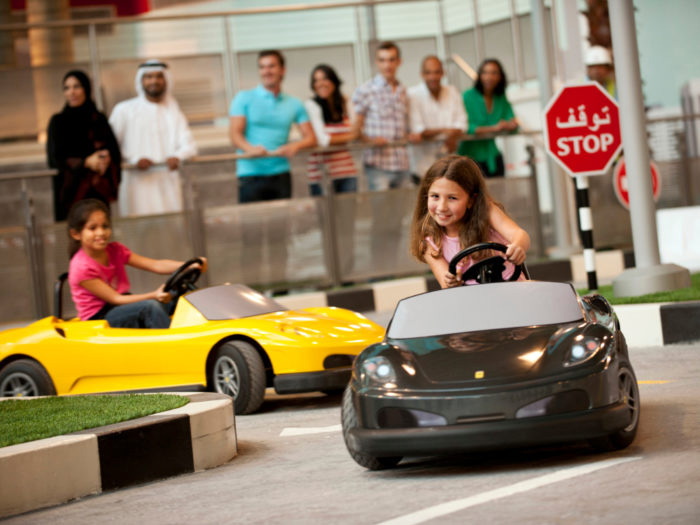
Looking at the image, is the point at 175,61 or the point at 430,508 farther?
the point at 175,61

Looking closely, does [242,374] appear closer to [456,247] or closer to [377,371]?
[456,247]

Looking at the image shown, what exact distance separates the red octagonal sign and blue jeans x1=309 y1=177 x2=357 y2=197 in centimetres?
368

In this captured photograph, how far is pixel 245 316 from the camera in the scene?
305 inches

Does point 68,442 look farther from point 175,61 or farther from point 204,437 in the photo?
point 175,61

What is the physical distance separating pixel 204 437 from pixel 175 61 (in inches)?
410

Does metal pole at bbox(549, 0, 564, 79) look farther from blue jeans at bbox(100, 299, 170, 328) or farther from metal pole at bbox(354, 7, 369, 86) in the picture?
blue jeans at bbox(100, 299, 170, 328)

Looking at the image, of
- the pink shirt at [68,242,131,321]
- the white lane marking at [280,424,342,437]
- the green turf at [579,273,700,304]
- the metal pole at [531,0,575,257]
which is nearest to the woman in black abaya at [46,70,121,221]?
the pink shirt at [68,242,131,321]

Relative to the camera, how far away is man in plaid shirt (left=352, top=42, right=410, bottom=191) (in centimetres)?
1277

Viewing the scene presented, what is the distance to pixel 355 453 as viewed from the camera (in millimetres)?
5016

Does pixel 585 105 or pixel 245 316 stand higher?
pixel 585 105

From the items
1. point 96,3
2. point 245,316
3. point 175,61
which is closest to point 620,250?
point 175,61

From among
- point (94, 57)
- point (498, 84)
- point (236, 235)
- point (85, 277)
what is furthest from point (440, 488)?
point (94, 57)

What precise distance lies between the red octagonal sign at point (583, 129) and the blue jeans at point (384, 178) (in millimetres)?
3666

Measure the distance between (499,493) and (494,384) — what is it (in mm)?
476
